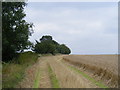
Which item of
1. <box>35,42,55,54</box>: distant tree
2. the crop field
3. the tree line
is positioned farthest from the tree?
<box>35,42,55,54</box>: distant tree

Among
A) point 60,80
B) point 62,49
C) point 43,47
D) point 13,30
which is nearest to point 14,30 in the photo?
point 13,30

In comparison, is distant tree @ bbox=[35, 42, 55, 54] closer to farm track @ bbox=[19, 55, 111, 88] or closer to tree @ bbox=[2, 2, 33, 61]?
tree @ bbox=[2, 2, 33, 61]

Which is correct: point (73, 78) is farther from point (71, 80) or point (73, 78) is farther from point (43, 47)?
point (43, 47)

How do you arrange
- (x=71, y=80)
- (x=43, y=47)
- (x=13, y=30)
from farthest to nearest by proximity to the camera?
(x=43, y=47) → (x=13, y=30) → (x=71, y=80)

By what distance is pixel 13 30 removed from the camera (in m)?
21.7

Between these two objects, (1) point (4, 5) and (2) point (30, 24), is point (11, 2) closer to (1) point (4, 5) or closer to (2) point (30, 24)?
(1) point (4, 5)

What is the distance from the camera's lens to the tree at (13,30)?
2118cm

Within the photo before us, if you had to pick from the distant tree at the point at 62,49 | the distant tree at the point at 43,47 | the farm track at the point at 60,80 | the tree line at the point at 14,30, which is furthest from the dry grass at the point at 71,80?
the distant tree at the point at 62,49

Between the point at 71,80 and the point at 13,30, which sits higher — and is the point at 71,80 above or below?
below

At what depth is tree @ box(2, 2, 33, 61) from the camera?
21.2 meters

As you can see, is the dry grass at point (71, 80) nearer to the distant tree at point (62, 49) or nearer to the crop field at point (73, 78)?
the crop field at point (73, 78)

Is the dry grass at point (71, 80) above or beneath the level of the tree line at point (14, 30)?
beneath

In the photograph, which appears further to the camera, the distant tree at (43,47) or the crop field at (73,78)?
the distant tree at (43,47)

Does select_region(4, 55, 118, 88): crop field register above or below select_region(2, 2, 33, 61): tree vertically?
below
